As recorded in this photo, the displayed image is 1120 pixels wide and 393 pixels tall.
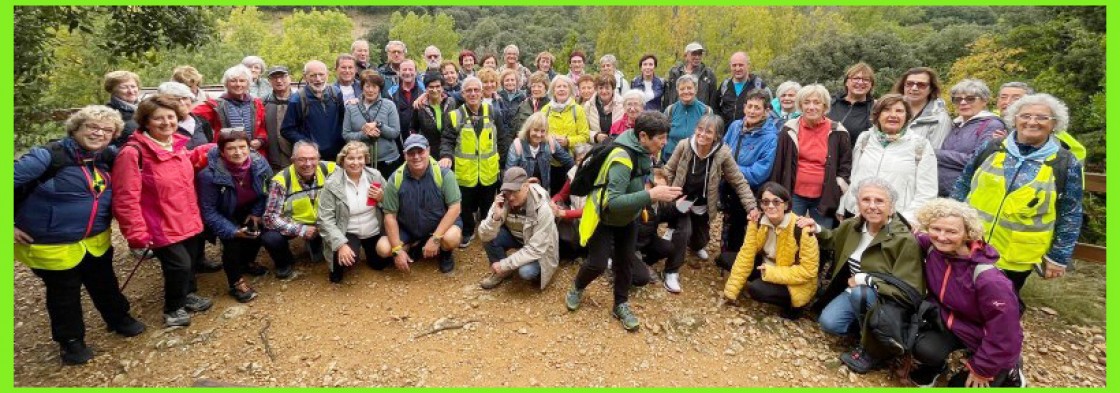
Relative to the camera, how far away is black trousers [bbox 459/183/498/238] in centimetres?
591

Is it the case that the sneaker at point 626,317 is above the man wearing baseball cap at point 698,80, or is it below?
below

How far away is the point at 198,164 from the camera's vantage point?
14.9ft

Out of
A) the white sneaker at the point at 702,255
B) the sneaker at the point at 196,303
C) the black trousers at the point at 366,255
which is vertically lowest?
the sneaker at the point at 196,303

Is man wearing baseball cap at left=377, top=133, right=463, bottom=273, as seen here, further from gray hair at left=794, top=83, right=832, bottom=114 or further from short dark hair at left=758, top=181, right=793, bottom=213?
gray hair at left=794, top=83, right=832, bottom=114

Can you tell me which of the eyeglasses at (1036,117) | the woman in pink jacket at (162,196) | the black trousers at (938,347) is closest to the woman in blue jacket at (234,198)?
the woman in pink jacket at (162,196)

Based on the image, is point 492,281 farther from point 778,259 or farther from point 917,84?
point 917,84

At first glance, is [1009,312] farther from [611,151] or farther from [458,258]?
[458,258]

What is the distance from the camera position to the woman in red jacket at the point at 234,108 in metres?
5.30

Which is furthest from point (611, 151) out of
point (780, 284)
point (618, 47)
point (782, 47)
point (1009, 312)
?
point (782, 47)

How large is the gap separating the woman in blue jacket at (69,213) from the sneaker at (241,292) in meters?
1.04

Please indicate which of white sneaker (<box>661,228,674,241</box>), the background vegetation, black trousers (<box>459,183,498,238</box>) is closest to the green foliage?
the background vegetation

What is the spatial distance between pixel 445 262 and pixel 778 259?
3.31 meters

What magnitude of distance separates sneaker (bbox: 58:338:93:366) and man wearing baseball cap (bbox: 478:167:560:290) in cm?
324

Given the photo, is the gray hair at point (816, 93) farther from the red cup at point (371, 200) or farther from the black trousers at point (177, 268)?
A: the black trousers at point (177, 268)
